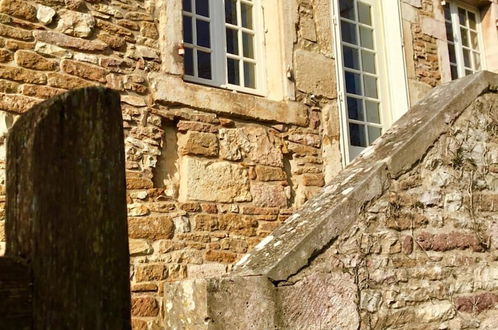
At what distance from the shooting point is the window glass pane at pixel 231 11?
6.08 meters

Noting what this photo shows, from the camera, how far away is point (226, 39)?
5.98 meters

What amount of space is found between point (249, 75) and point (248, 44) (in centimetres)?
32

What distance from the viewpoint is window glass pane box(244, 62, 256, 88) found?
6.07 m

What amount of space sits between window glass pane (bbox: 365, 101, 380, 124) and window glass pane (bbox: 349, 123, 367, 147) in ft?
0.74

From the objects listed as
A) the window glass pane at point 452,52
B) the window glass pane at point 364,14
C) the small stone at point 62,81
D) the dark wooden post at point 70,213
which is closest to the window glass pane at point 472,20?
the window glass pane at point 452,52

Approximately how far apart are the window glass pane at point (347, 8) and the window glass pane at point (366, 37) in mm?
221

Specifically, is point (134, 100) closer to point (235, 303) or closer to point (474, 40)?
point (235, 303)

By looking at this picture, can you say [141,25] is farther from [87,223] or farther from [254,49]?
[87,223]

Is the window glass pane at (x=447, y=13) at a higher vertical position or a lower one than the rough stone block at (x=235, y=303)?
higher

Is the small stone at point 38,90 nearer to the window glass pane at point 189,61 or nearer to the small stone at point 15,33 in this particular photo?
the small stone at point 15,33

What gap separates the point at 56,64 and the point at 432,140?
2707 mm

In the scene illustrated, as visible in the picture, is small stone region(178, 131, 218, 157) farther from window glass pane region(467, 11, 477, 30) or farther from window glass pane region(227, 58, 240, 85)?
window glass pane region(467, 11, 477, 30)

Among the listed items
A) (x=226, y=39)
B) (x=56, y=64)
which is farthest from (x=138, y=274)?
(x=226, y=39)

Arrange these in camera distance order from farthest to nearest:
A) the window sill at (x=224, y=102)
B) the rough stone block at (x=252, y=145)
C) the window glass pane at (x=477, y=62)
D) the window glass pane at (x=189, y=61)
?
the window glass pane at (x=477, y=62), the window glass pane at (x=189, y=61), the rough stone block at (x=252, y=145), the window sill at (x=224, y=102)
